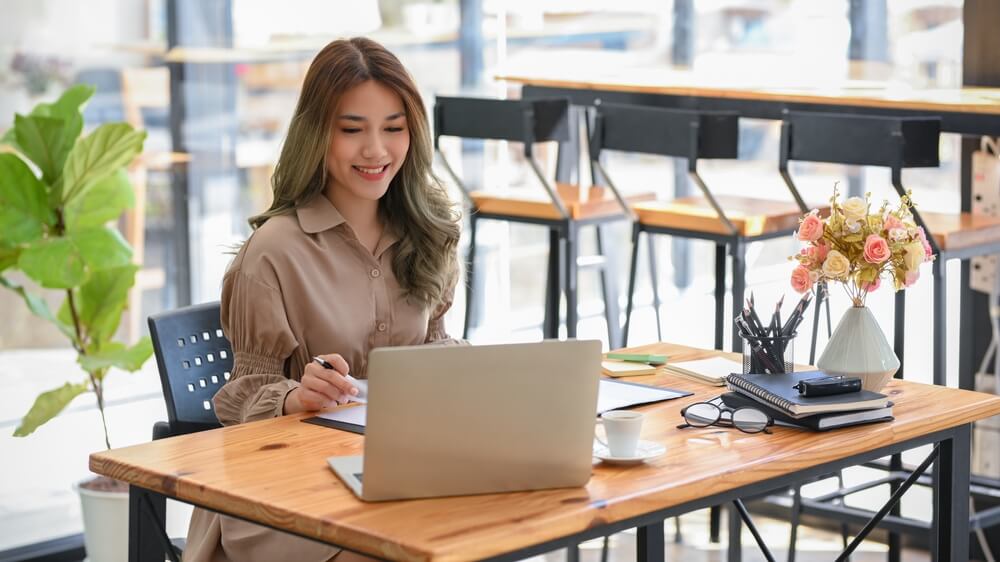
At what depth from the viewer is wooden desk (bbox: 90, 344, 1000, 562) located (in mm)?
1710

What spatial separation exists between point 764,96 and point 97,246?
1.88 meters

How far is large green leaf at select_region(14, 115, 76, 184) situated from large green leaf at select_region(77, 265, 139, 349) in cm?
27

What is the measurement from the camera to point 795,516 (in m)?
3.86

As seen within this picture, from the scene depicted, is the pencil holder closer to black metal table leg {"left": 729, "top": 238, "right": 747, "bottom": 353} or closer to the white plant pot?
black metal table leg {"left": 729, "top": 238, "right": 747, "bottom": 353}

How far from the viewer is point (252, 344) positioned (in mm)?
2453

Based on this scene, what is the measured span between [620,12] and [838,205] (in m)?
3.86

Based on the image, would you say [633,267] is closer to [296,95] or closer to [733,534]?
[733,534]

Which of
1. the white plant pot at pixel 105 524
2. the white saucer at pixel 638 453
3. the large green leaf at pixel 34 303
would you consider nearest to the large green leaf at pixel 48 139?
the large green leaf at pixel 34 303

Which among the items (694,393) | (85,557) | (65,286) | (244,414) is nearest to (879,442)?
(694,393)

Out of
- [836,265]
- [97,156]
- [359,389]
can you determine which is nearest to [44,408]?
[97,156]

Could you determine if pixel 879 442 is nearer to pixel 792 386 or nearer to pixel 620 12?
pixel 792 386

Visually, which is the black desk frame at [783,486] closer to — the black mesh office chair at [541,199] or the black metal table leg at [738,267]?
the black metal table leg at [738,267]

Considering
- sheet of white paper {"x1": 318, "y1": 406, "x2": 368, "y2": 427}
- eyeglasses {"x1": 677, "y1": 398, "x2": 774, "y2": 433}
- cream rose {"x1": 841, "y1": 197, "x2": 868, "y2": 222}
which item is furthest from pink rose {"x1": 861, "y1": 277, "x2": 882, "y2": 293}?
sheet of white paper {"x1": 318, "y1": 406, "x2": 368, "y2": 427}

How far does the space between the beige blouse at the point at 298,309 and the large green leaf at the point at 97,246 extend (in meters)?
1.19
